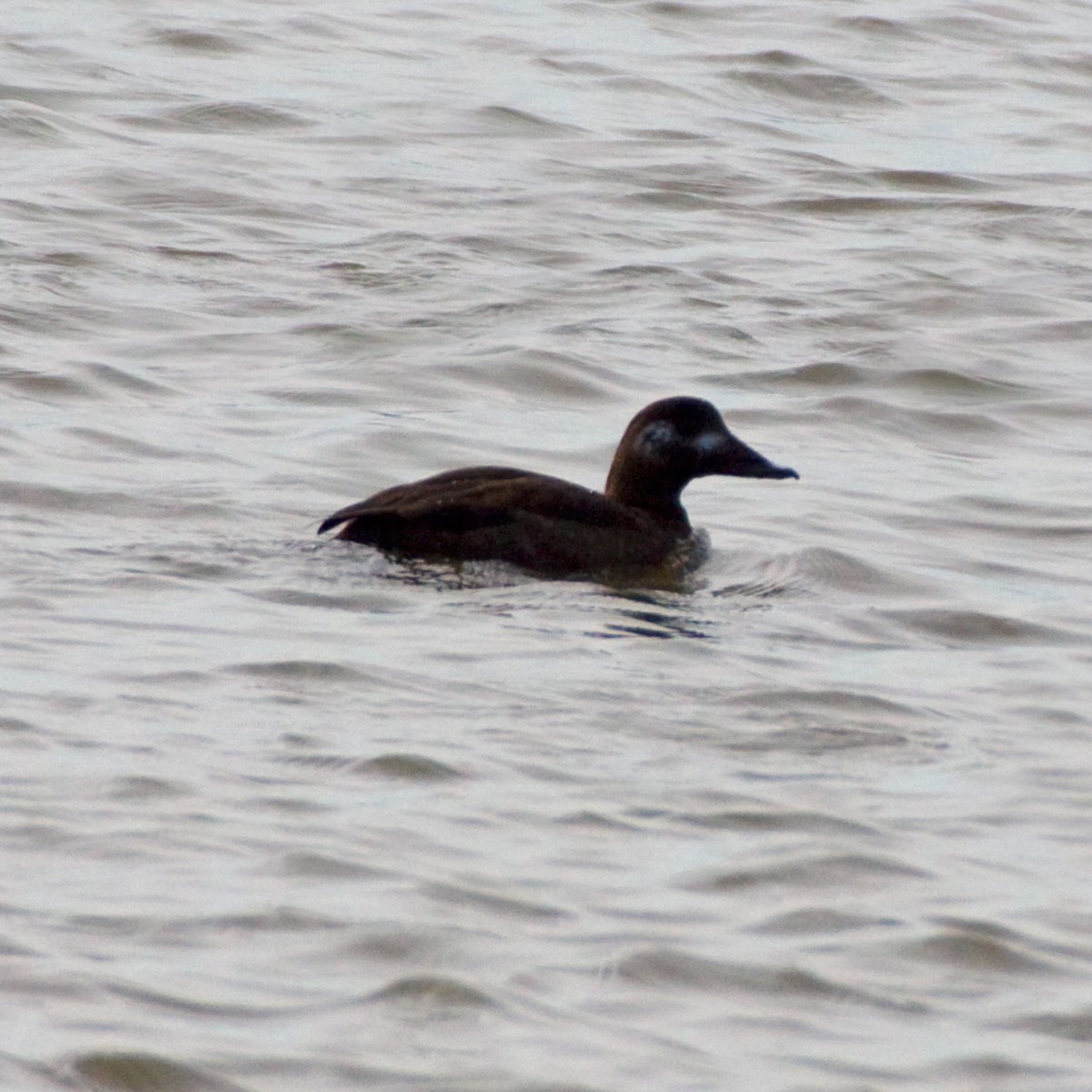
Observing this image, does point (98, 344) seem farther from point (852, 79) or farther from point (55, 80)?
point (852, 79)

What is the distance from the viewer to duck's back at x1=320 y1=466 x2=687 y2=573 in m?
9.34

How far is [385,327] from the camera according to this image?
13625 millimetres

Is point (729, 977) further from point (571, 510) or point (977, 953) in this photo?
point (571, 510)

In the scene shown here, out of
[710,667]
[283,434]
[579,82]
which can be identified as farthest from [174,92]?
[710,667]

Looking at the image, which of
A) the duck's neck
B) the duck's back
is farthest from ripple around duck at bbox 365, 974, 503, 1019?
the duck's neck

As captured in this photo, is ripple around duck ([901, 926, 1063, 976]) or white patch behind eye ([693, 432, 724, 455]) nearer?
ripple around duck ([901, 926, 1063, 976])

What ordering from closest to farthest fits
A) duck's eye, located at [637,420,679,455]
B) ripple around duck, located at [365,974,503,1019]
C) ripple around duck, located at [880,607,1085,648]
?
ripple around duck, located at [365,974,503,1019] → ripple around duck, located at [880,607,1085,648] → duck's eye, located at [637,420,679,455]

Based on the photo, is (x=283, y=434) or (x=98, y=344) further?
(x=98, y=344)

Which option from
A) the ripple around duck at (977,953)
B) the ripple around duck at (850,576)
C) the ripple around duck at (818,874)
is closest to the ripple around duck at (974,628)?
the ripple around duck at (850,576)

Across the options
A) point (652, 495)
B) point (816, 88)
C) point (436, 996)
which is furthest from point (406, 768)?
point (816, 88)

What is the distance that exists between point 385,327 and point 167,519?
Result: 12.6 feet

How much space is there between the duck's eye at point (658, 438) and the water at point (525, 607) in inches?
20.7

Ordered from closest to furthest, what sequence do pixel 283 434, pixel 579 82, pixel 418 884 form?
pixel 418 884
pixel 283 434
pixel 579 82

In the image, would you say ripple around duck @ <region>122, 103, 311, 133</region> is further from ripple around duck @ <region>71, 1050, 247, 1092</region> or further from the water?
ripple around duck @ <region>71, 1050, 247, 1092</region>
